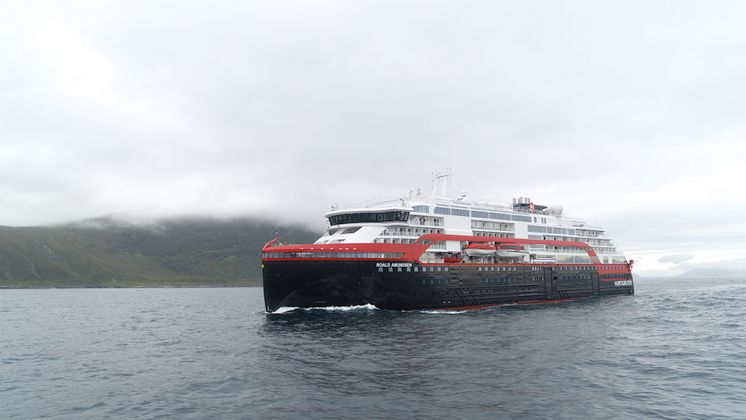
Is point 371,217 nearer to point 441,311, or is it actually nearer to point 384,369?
point 441,311

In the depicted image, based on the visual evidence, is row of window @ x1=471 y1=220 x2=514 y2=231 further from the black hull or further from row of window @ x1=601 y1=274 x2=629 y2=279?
row of window @ x1=601 y1=274 x2=629 y2=279

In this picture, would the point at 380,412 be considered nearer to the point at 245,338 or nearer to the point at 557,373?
the point at 557,373

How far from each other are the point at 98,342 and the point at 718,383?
44916mm

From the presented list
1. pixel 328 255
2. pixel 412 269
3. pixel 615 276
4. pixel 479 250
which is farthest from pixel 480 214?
pixel 615 276

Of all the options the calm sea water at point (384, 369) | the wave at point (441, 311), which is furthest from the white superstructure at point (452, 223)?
the calm sea water at point (384, 369)

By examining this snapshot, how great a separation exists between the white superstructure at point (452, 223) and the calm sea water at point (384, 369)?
37.2 feet

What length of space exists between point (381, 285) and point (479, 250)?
16595 mm

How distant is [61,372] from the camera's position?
2839 centimetres

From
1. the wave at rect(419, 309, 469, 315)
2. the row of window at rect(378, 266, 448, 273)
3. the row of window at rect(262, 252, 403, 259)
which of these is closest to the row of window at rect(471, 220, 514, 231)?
the row of window at rect(378, 266, 448, 273)

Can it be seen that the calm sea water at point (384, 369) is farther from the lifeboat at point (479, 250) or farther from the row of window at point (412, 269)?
the lifeboat at point (479, 250)

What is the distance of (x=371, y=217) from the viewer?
56.4 metres

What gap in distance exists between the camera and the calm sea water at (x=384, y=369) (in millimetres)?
20734

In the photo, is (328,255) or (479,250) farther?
(479,250)

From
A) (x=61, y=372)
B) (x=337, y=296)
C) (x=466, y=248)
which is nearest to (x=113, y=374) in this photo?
(x=61, y=372)
